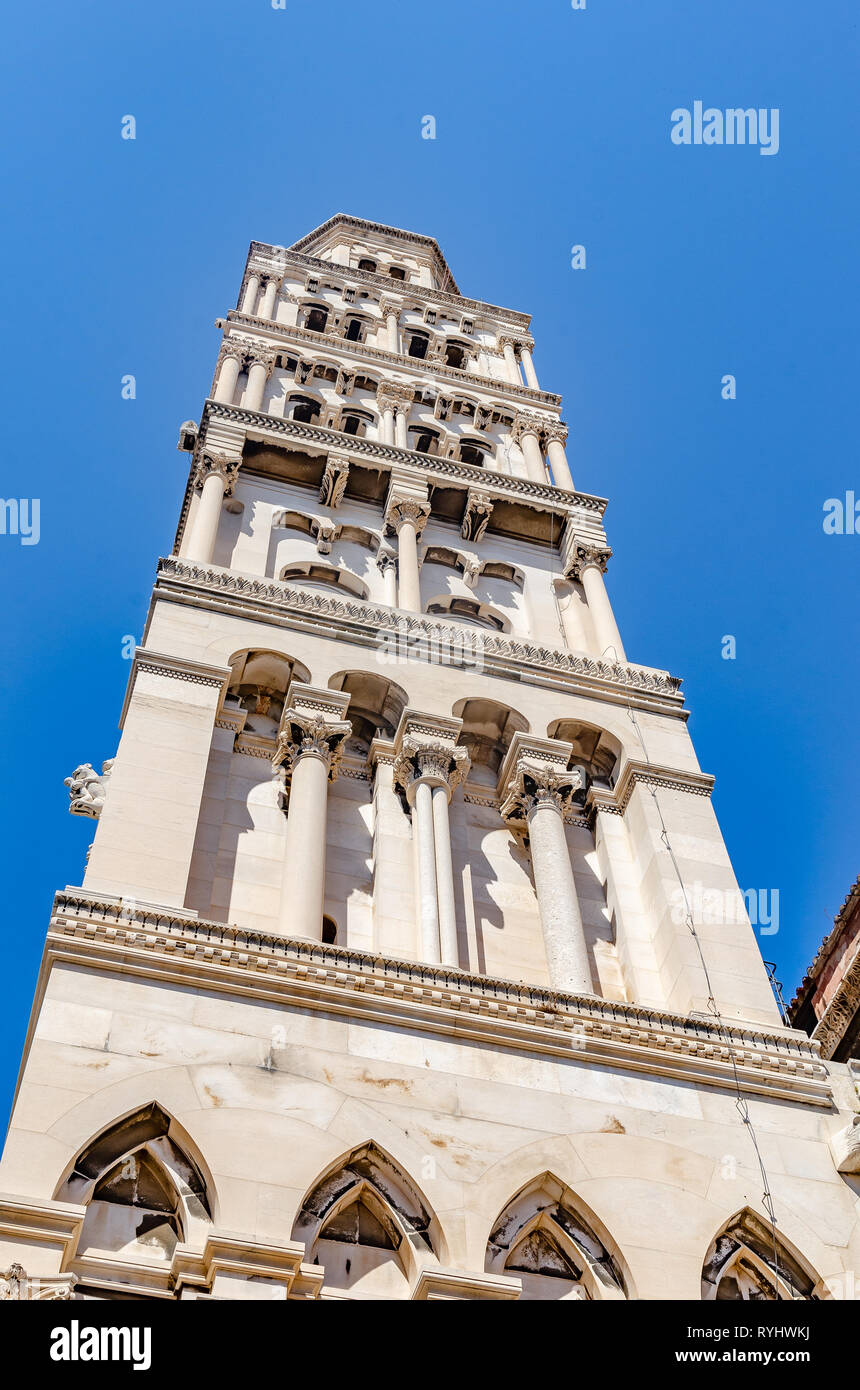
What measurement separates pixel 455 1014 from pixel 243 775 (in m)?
5.63

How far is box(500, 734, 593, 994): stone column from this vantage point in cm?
1670

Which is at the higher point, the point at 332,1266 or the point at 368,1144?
the point at 368,1144

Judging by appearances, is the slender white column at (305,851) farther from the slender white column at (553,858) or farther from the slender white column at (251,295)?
the slender white column at (251,295)

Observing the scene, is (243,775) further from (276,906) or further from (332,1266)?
(332,1266)

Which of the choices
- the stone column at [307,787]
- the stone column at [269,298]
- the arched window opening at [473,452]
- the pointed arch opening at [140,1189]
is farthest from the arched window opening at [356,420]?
the pointed arch opening at [140,1189]

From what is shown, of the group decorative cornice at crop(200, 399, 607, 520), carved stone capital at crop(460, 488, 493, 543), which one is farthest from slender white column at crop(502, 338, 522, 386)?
carved stone capital at crop(460, 488, 493, 543)

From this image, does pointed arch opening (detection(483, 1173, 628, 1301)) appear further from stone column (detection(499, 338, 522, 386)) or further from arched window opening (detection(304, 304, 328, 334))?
arched window opening (detection(304, 304, 328, 334))

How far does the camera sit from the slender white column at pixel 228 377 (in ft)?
96.6

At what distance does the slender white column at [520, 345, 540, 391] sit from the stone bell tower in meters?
10.4

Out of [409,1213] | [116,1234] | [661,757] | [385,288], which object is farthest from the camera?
[385,288]

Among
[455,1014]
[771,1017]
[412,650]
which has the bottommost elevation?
[455,1014]

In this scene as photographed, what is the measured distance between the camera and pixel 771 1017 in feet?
53.6

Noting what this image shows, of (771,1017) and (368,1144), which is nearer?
(368,1144)
